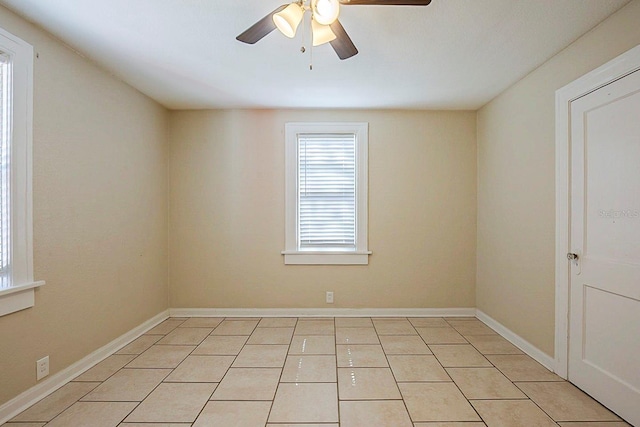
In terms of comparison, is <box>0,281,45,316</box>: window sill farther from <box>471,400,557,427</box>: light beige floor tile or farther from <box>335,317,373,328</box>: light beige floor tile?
<box>471,400,557,427</box>: light beige floor tile

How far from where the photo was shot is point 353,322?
12.6ft

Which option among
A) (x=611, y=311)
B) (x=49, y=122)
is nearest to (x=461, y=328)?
(x=611, y=311)

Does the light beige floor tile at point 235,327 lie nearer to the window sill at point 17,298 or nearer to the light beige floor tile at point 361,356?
the light beige floor tile at point 361,356

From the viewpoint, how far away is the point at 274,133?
13.2 feet

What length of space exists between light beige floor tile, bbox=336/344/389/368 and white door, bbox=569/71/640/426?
138cm

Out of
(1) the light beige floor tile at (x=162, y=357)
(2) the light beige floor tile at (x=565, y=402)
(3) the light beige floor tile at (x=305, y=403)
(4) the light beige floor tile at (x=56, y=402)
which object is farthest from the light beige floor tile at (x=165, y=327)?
(2) the light beige floor tile at (x=565, y=402)

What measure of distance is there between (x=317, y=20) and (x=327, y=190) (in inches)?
96.0

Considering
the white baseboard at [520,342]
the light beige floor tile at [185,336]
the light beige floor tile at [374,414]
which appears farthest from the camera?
the light beige floor tile at [185,336]

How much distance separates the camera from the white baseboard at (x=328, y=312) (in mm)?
4031

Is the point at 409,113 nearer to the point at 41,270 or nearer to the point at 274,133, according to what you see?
the point at 274,133

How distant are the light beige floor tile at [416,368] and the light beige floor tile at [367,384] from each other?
0.09 meters

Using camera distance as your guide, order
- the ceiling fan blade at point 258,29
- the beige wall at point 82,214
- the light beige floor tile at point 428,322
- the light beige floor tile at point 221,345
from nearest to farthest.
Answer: the ceiling fan blade at point 258,29 → the beige wall at point 82,214 → the light beige floor tile at point 221,345 → the light beige floor tile at point 428,322

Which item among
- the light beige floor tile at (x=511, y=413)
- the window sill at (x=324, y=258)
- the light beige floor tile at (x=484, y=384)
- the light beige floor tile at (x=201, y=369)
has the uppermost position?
the window sill at (x=324, y=258)

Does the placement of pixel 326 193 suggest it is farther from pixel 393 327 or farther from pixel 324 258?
pixel 393 327
